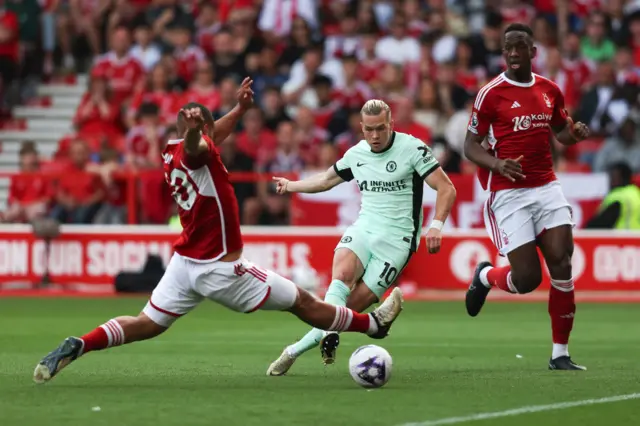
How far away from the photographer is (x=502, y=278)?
11.2 metres

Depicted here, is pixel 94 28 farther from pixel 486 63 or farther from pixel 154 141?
pixel 486 63

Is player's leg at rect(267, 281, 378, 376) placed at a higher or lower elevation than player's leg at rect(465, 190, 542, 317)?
lower

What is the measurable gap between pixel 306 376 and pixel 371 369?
104 centimetres

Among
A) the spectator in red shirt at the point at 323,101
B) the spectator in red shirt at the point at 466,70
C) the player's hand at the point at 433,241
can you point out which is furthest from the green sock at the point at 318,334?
the spectator in red shirt at the point at 466,70

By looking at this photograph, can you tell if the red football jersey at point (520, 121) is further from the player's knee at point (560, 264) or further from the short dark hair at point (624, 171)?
the short dark hair at point (624, 171)

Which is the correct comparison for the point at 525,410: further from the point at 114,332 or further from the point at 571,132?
the point at 571,132

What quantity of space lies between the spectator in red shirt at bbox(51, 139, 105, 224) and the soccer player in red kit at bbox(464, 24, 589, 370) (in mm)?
10477

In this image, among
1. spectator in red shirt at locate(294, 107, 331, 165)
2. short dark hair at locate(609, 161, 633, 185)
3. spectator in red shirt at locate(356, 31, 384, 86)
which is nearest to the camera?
short dark hair at locate(609, 161, 633, 185)

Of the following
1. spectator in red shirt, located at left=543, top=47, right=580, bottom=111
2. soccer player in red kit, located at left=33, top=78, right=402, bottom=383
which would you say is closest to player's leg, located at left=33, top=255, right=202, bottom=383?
soccer player in red kit, located at left=33, top=78, right=402, bottom=383

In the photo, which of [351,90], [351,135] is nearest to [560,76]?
[351,90]

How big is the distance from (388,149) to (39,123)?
1512 centimetres

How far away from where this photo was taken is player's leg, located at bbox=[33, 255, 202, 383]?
9.36 m

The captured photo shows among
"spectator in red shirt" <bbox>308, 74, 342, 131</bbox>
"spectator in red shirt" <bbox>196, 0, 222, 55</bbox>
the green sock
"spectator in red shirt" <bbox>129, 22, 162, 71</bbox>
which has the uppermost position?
"spectator in red shirt" <bbox>196, 0, 222, 55</bbox>

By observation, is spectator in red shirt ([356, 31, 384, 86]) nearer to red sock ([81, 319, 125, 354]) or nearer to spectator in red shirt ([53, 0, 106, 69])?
spectator in red shirt ([53, 0, 106, 69])
